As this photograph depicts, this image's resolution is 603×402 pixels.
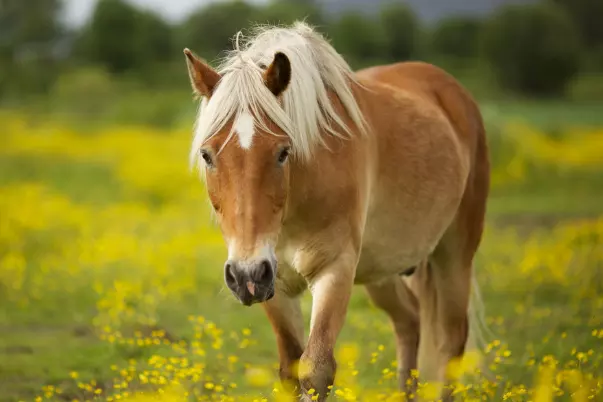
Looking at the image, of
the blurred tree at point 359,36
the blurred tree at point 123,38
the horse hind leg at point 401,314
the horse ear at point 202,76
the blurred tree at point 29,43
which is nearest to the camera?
the horse ear at point 202,76

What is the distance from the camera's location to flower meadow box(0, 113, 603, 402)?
5.23m

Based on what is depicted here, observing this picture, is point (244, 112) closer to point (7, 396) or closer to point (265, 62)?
point (265, 62)

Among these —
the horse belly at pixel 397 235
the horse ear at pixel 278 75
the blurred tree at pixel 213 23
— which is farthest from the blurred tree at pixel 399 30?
the horse ear at pixel 278 75

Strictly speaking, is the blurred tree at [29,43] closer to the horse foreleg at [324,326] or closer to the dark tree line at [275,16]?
the dark tree line at [275,16]

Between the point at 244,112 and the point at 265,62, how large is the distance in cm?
51

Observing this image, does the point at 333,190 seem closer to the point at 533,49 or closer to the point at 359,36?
the point at 533,49

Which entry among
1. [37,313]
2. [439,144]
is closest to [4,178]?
[37,313]

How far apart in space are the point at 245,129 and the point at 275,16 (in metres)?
46.3

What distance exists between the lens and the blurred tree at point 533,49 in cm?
4366

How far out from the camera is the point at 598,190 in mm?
20062

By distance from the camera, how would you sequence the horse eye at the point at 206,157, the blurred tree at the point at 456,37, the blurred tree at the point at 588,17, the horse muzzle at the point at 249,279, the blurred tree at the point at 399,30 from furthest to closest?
the blurred tree at the point at 399,30 → the blurred tree at the point at 456,37 → the blurred tree at the point at 588,17 → the horse eye at the point at 206,157 → the horse muzzle at the point at 249,279

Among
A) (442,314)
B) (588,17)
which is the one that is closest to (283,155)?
(442,314)

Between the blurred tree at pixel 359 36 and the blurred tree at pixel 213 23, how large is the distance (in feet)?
19.9

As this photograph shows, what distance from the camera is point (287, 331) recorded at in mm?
4785
